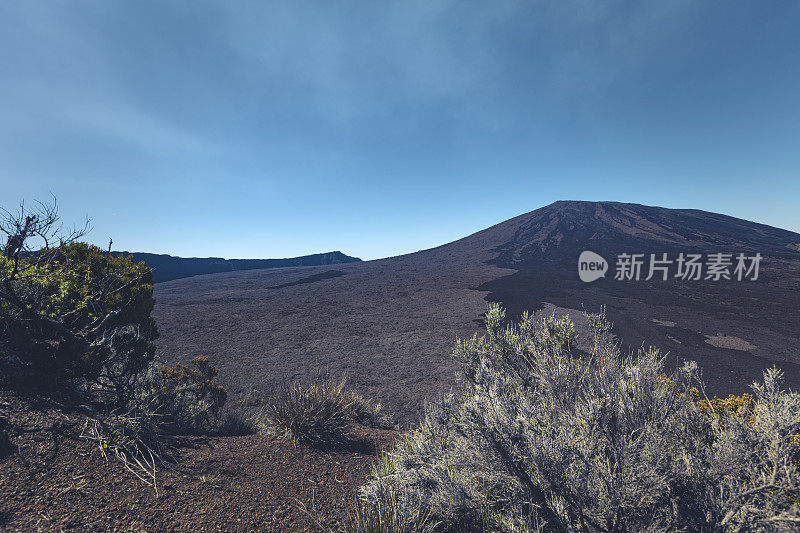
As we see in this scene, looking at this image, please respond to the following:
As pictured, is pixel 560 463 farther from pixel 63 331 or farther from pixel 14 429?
pixel 63 331

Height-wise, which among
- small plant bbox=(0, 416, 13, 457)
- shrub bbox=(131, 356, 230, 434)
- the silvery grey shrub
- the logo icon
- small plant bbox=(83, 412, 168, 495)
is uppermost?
the logo icon

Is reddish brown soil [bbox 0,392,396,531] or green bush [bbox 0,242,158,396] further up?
green bush [bbox 0,242,158,396]

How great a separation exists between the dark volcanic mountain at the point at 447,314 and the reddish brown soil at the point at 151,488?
4.76 m

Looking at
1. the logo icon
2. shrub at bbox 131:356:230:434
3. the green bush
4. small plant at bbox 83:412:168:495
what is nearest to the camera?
small plant at bbox 83:412:168:495

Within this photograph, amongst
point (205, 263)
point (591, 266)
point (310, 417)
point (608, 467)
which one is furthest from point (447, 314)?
point (205, 263)

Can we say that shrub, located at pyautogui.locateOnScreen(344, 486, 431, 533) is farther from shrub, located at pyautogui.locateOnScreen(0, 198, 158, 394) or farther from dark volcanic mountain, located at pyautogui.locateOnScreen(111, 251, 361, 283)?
dark volcanic mountain, located at pyautogui.locateOnScreen(111, 251, 361, 283)

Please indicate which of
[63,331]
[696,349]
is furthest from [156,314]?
[696,349]

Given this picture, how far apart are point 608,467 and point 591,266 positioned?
34.0 meters

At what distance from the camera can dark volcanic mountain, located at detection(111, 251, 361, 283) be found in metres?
51.1

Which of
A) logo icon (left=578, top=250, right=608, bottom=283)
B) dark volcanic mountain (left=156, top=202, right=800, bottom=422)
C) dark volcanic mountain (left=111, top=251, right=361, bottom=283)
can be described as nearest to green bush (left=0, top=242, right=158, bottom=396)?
dark volcanic mountain (left=156, top=202, right=800, bottom=422)

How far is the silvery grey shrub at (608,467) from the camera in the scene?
201cm

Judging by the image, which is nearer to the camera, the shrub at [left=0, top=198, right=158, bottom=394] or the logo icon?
the shrub at [left=0, top=198, right=158, bottom=394]

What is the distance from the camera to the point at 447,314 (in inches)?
717

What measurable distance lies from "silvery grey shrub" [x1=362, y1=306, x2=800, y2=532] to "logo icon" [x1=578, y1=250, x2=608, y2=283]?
26788 mm
